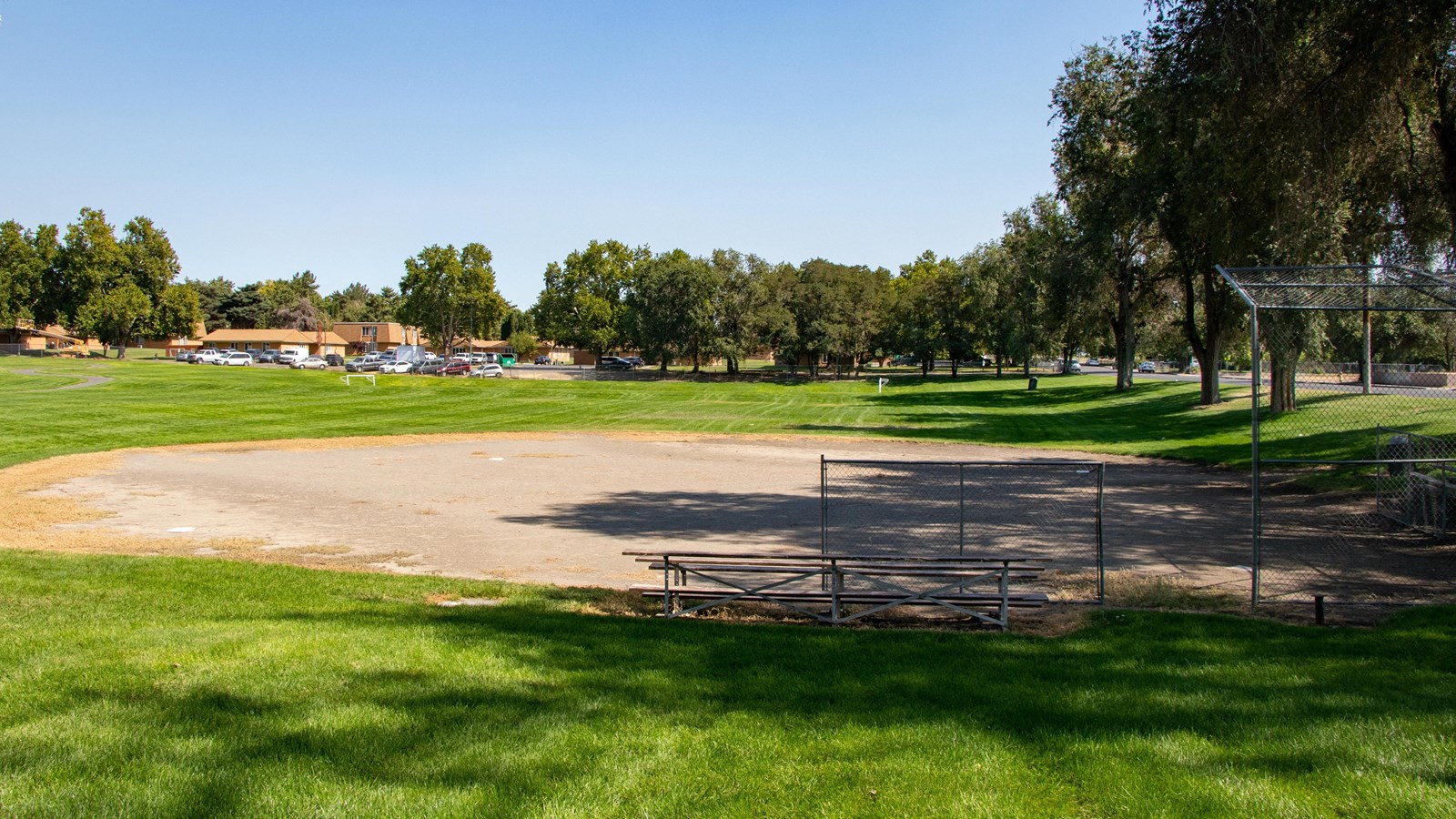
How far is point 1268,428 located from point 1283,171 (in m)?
12.4

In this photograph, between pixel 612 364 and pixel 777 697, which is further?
pixel 612 364

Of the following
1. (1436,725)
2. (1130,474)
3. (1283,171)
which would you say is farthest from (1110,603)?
(1130,474)

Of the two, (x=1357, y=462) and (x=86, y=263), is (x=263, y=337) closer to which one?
(x=86, y=263)

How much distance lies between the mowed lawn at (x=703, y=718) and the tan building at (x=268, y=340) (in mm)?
134027

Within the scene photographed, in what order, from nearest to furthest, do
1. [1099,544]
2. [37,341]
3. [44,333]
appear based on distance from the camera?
1. [1099,544]
2. [44,333]
3. [37,341]

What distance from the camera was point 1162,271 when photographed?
44906 mm

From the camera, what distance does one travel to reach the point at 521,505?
19172 millimetres

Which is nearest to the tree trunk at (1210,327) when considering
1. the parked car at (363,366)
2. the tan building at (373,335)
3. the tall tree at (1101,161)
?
the tall tree at (1101,161)

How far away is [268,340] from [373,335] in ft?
56.2

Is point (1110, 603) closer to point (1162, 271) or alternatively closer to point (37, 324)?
point (1162, 271)

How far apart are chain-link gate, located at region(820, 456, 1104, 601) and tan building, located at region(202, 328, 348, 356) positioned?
12742cm

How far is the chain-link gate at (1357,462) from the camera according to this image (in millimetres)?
10719

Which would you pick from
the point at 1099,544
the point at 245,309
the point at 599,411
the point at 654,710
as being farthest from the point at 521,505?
the point at 245,309

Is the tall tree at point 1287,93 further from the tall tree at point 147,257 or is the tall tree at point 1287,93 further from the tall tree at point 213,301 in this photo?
the tall tree at point 213,301
